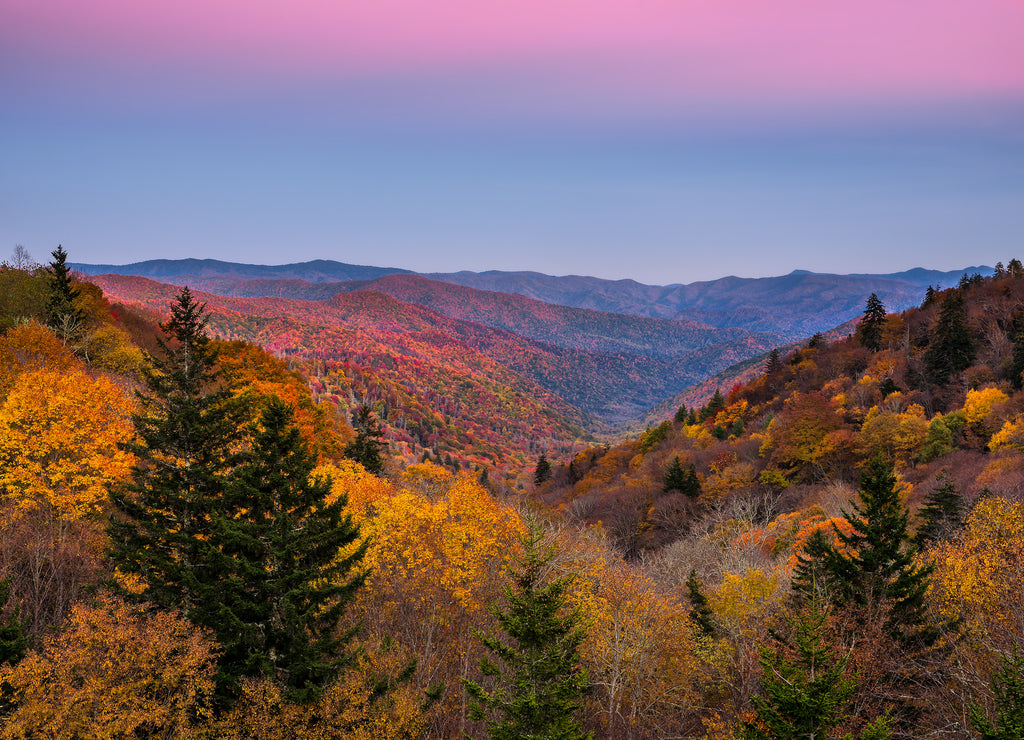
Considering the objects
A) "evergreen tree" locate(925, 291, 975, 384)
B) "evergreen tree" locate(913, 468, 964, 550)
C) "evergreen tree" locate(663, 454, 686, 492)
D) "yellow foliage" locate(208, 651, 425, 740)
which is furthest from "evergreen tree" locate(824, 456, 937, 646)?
"evergreen tree" locate(925, 291, 975, 384)

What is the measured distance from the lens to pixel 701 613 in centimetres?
3047

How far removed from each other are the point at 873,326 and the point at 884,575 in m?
97.6

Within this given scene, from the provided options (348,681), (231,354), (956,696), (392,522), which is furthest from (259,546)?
(231,354)

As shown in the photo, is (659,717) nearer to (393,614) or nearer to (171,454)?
(393,614)

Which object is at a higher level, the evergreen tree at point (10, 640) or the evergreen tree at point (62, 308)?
the evergreen tree at point (62, 308)

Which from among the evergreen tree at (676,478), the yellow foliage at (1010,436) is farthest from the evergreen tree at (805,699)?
the evergreen tree at (676,478)

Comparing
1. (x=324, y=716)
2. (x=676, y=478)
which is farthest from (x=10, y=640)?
(x=676, y=478)

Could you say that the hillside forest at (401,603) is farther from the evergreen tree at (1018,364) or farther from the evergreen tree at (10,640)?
the evergreen tree at (1018,364)

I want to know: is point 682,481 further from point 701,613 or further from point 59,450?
point 59,450

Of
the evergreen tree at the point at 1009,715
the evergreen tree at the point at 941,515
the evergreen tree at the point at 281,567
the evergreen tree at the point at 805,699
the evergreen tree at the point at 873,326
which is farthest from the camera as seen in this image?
the evergreen tree at the point at 873,326

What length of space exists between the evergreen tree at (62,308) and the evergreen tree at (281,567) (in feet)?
157

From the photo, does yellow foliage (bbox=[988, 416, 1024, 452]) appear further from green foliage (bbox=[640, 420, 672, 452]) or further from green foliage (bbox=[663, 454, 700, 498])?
green foliage (bbox=[640, 420, 672, 452])

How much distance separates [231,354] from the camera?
6706cm

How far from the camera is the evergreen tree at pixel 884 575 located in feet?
70.4
